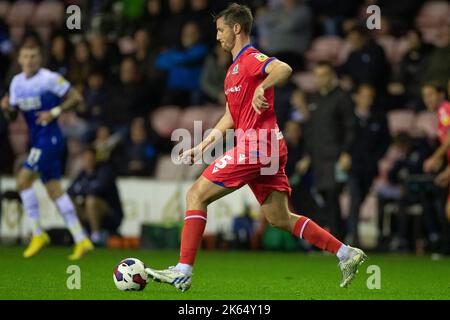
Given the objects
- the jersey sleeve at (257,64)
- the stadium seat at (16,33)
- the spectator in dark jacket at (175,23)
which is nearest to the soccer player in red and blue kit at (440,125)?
the jersey sleeve at (257,64)

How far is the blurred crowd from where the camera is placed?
14773 millimetres

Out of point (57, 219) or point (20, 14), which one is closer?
point (57, 219)

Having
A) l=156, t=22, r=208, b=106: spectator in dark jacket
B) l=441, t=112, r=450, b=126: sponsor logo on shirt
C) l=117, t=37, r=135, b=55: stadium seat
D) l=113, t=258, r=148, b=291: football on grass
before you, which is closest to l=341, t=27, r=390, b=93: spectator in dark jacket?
l=156, t=22, r=208, b=106: spectator in dark jacket

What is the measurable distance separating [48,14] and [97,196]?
6.94m

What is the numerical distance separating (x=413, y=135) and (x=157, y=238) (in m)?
4.15

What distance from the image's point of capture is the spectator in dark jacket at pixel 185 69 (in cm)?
1852

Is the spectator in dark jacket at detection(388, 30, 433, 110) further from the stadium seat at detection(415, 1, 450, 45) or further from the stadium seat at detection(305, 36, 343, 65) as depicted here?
the stadium seat at detection(305, 36, 343, 65)

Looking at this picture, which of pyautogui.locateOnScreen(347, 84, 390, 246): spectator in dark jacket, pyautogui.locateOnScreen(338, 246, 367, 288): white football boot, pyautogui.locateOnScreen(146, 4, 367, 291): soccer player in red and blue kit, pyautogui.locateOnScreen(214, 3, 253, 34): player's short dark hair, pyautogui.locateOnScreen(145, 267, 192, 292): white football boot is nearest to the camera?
pyautogui.locateOnScreen(145, 267, 192, 292): white football boot

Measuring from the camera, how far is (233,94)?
28.2 ft

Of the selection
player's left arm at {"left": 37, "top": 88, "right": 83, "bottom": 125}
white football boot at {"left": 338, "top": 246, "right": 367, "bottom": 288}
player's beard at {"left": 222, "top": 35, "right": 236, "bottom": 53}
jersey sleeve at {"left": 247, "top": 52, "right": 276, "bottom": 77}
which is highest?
player's beard at {"left": 222, "top": 35, "right": 236, "bottom": 53}

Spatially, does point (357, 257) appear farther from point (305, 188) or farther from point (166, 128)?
point (166, 128)

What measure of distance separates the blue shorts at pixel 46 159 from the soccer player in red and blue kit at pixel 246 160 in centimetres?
434

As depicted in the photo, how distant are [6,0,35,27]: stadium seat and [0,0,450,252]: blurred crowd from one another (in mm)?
132
